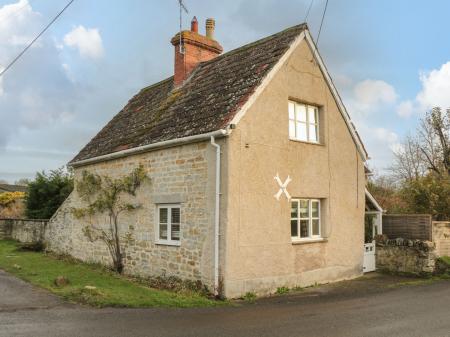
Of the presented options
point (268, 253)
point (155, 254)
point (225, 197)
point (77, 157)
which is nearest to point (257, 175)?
point (225, 197)

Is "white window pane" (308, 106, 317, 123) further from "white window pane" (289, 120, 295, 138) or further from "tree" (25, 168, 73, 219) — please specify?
"tree" (25, 168, 73, 219)

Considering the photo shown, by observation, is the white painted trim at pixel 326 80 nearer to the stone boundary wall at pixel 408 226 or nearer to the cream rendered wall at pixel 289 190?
the cream rendered wall at pixel 289 190

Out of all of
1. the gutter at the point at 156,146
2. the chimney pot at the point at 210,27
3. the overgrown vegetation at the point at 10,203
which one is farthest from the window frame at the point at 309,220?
the overgrown vegetation at the point at 10,203

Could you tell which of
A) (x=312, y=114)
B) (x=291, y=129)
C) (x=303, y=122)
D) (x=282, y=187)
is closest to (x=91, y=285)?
(x=282, y=187)

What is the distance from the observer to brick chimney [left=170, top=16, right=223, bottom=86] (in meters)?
16.7

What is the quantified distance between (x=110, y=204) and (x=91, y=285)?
3.92 meters

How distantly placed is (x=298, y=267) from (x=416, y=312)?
3726 mm

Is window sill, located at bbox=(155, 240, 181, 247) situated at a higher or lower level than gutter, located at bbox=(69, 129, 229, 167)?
lower

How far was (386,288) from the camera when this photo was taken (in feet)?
42.2

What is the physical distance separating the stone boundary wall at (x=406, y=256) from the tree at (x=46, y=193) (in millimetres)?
16380

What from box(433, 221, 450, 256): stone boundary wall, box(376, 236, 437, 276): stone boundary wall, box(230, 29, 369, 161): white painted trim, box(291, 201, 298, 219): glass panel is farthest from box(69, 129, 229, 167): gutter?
box(433, 221, 450, 256): stone boundary wall

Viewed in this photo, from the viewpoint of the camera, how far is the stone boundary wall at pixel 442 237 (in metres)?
16.2

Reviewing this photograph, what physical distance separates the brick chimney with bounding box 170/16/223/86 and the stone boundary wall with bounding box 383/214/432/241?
30.3ft

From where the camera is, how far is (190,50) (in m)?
16.9
